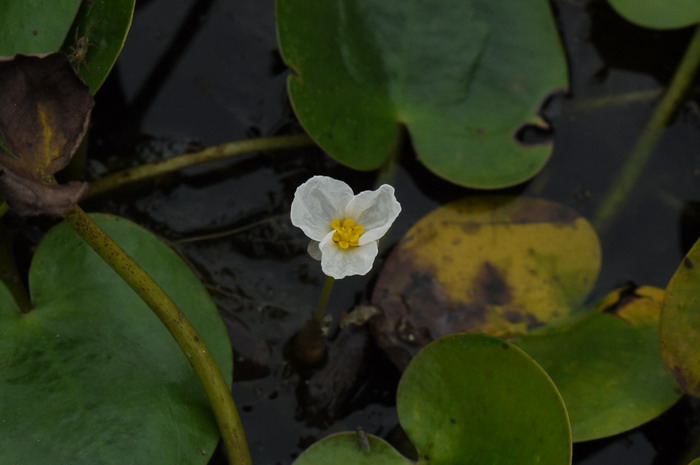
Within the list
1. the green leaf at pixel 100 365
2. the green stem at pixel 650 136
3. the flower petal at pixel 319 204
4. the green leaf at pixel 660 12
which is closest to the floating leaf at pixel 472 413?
the green leaf at pixel 100 365

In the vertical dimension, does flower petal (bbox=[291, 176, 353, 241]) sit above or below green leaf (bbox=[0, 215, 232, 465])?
above

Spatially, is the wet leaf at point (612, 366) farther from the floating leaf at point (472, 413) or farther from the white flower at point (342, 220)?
the white flower at point (342, 220)

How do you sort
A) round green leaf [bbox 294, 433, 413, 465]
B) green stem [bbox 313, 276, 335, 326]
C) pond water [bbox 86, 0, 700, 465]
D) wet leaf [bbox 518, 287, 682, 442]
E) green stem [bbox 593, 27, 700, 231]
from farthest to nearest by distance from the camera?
green stem [bbox 593, 27, 700, 231] < pond water [bbox 86, 0, 700, 465] < wet leaf [bbox 518, 287, 682, 442] < round green leaf [bbox 294, 433, 413, 465] < green stem [bbox 313, 276, 335, 326]

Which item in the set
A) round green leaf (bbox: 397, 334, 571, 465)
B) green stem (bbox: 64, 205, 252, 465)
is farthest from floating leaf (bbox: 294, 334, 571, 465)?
green stem (bbox: 64, 205, 252, 465)

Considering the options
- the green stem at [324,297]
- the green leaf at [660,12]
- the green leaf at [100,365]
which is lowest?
the green leaf at [100,365]

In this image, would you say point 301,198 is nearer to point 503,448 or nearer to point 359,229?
point 359,229

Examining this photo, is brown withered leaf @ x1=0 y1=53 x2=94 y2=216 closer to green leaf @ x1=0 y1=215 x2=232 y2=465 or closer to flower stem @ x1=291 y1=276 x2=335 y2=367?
green leaf @ x1=0 y1=215 x2=232 y2=465
